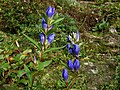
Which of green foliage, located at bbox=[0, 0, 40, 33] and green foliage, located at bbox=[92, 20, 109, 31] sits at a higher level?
green foliage, located at bbox=[0, 0, 40, 33]

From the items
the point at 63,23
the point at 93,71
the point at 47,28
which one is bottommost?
the point at 93,71

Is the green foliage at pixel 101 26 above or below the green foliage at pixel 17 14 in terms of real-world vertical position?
below

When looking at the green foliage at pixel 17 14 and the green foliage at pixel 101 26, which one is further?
the green foliage at pixel 101 26

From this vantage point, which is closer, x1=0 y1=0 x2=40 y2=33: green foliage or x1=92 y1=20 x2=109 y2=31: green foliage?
x1=0 y1=0 x2=40 y2=33: green foliage

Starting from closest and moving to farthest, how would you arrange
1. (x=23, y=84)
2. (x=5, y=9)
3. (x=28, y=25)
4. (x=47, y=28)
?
(x=47, y=28)
(x=23, y=84)
(x=28, y=25)
(x=5, y=9)

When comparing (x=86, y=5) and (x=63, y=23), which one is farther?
(x=86, y=5)

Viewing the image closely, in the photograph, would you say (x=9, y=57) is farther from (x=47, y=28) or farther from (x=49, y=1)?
(x=49, y=1)

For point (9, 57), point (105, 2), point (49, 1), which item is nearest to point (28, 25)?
point (49, 1)

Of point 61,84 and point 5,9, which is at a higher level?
point 5,9

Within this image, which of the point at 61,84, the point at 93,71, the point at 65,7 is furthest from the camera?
the point at 65,7

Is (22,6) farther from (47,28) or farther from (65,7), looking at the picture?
(47,28)

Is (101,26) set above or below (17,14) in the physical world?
below
